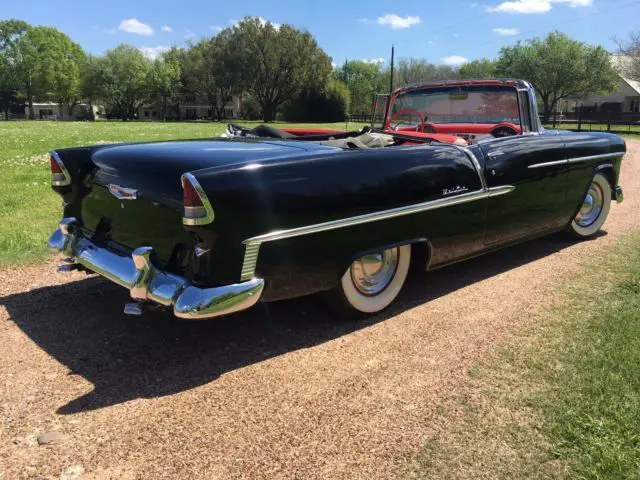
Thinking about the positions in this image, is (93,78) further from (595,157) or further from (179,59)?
(595,157)

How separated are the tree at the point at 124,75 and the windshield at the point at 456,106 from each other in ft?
225

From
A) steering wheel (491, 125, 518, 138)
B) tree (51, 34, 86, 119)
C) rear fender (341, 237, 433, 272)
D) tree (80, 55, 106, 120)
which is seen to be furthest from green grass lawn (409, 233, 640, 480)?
→ tree (51, 34, 86, 119)

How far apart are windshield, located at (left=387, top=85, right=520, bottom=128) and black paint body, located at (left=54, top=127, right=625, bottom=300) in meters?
0.85

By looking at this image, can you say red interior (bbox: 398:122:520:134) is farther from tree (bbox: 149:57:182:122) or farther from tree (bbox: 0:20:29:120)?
tree (bbox: 0:20:29:120)

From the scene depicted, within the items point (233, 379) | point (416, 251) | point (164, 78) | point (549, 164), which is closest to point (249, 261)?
point (233, 379)

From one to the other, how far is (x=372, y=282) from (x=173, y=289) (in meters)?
1.36

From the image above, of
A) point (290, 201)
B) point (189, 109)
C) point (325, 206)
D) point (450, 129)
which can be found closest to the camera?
point (290, 201)

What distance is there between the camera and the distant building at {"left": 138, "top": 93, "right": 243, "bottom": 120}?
79438 mm

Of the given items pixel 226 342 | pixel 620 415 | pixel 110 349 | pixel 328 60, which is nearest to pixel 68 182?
pixel 110 349

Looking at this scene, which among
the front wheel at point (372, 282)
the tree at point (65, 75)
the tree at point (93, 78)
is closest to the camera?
the front wheel at point (372, 282)

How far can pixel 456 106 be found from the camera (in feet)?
16.5

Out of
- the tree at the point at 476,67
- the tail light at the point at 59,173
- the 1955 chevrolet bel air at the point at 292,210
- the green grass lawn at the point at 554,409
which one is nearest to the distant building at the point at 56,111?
the tree at the point at 476,67

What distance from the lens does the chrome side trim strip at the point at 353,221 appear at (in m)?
2.55

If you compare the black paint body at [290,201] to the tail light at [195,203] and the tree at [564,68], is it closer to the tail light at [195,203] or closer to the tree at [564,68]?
the tail light at [195,203]
